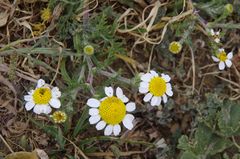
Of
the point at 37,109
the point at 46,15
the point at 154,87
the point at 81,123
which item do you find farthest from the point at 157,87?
the point at 46,15

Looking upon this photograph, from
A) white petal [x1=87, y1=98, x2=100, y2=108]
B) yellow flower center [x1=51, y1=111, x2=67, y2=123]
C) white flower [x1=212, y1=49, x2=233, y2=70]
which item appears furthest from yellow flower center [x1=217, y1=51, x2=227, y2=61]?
yellow flower center [x1=51, y1=111, x2=67, y2=123]

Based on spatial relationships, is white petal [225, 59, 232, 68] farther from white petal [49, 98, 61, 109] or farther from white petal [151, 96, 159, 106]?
white petal [49, 98, 61, 109]

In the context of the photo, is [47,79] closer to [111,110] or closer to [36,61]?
[36,61]

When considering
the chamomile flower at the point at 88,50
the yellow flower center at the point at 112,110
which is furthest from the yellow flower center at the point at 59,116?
the chamomile flower at the point at 88,50

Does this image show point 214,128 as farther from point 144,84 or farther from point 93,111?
point 93,111

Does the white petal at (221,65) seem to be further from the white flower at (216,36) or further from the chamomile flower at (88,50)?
the chamomile flower at (88,50)
